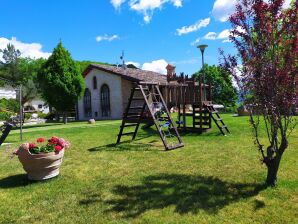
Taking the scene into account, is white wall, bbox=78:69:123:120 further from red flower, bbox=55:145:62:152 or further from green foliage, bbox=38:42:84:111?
red flower, bbox=55:145:62:152

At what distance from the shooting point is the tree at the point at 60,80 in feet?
85.9

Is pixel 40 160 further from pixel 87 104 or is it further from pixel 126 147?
pixel 87 104

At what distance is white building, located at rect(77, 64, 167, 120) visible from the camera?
3062 cm

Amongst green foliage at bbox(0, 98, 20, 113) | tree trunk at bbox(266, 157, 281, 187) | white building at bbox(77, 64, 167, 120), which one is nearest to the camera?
tree trunk at bbox(266, 157, 281, 187)

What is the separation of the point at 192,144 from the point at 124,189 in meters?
5.23

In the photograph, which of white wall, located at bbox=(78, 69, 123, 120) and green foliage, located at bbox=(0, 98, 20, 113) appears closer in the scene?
white wall, located at bbox=(78, 69, 123, 120)

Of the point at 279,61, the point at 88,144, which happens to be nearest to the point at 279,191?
the point at 279,61

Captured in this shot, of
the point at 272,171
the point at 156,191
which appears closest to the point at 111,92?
the point at 156,191

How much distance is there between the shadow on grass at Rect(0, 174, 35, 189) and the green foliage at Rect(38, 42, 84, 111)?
20.2 meters


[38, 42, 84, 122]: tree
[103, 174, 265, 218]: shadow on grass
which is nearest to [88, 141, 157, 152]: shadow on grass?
[103, 174, 265, 218]: shadow on grass

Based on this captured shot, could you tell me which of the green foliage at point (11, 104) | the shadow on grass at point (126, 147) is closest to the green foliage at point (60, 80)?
the green foliage at point (11, 104)

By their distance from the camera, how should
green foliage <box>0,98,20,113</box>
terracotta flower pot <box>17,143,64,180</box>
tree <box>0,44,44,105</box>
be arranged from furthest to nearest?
tree <box>0,44,44,105</box> < green foliage <box>0,98,20,113</box> < terracotta flower pot <box>17,143,64,180</box>

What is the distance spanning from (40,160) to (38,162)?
7 cm

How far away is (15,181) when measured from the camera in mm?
6465
